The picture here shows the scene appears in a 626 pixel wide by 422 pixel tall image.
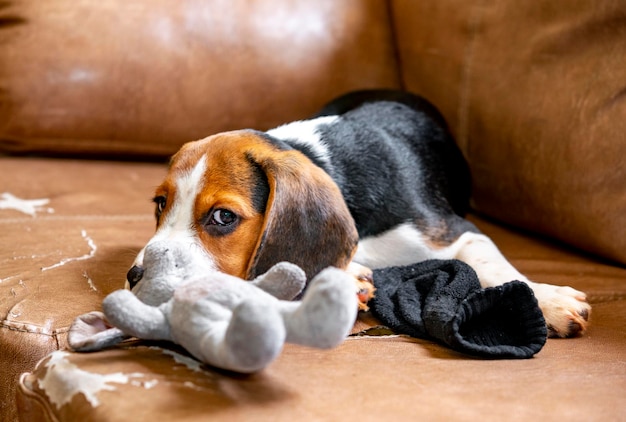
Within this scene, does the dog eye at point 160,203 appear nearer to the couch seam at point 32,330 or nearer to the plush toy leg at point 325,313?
the couch seam at point 32,330

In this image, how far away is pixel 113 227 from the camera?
2697 millimetres

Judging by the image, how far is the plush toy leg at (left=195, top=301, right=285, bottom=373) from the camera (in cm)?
137

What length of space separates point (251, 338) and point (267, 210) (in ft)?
2.47

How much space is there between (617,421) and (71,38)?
2678mm

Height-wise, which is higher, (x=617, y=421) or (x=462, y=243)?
(x=617, y=421)

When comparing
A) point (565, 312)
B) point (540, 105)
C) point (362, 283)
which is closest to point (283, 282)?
point (362, 283)

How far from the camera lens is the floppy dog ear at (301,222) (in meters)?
2.05

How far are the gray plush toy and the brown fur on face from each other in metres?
0.28

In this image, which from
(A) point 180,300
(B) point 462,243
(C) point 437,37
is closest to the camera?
(A) point 180,300

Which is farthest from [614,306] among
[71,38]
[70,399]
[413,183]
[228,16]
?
[71,38]

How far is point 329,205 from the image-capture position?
7.04 ft

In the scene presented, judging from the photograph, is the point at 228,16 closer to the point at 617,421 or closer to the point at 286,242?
the point at 286,242

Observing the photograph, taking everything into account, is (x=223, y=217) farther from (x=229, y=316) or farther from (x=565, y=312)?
(x=565, y=312)

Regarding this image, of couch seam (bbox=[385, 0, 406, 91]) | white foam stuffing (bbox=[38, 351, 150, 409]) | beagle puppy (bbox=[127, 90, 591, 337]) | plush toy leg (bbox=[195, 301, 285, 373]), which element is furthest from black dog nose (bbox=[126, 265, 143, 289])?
couch seam (bbox=[385, 0, 406, 91])
